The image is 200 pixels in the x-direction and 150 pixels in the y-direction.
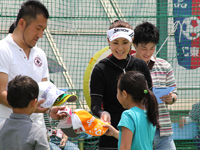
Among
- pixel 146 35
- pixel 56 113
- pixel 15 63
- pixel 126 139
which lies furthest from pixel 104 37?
pixel 126 139

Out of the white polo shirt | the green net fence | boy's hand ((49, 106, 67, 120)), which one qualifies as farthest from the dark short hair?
the green net fence

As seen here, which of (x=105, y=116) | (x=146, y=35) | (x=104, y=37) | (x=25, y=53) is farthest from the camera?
(x=104, y=37)

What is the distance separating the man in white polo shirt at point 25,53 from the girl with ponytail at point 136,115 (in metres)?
0.58

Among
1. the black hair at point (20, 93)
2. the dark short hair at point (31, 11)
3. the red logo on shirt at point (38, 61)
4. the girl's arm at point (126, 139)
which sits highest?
the dark short hair at point (31, 11)

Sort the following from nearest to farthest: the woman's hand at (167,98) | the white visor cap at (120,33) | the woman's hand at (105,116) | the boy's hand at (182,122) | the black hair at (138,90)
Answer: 1. the black hair at (138,90)
2. the woman's hand at (105,116)
3. the white visor cap at (120,33)
4. the woman's hand at (167,98)
5. the boy's hand at (182,122)

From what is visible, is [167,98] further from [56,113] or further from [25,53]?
[25,53]

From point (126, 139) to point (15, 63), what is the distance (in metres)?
1.10

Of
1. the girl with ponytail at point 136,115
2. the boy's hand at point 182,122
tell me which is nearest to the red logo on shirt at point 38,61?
the girl with ponytail at point 136,115

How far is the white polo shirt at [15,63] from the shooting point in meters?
2.37

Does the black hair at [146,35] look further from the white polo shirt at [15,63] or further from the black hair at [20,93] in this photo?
the black hair at [20,93]

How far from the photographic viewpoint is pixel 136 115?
2010 millimetres

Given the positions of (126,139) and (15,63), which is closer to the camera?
(126,139)

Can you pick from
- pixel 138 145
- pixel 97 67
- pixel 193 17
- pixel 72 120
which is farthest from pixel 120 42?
pixel 193 17

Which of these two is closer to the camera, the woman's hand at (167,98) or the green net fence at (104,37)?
the woman's hand at (167,98)
